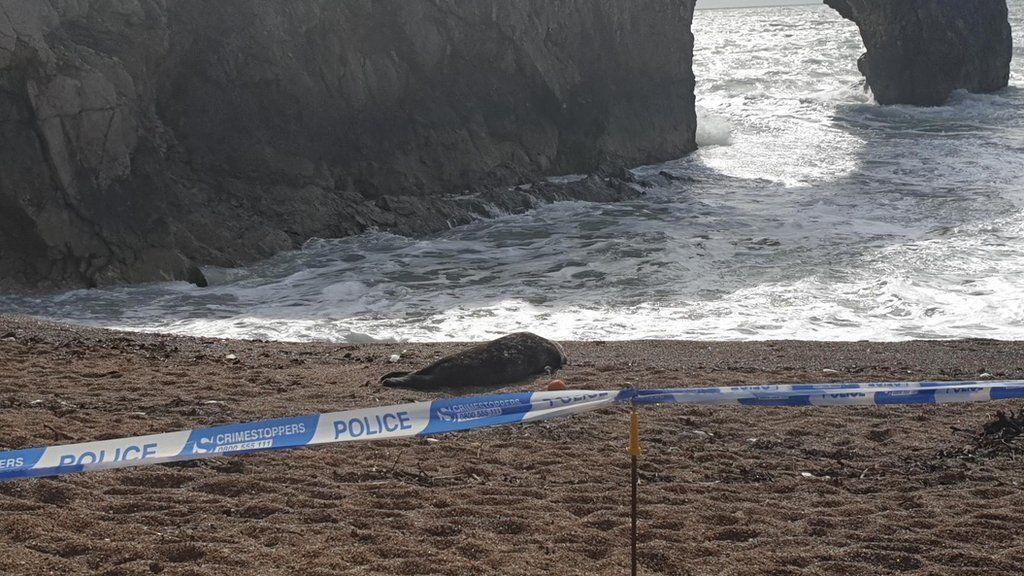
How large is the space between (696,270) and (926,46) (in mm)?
20978

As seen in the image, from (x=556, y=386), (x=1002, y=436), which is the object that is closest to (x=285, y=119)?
(x=556, y=386)

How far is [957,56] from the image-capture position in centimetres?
3117

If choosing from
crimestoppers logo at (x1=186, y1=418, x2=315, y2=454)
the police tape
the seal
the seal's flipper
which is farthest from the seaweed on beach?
the seal's flipper

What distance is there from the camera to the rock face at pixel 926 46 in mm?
30250

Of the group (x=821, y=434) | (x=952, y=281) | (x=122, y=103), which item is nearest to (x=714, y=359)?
(x=821, y=434)

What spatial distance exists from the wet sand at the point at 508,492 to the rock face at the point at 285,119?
20.6ft

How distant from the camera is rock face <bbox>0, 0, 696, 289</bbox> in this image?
44.1ft

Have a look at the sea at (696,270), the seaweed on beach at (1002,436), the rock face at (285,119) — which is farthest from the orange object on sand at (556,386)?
the rock face at (285,119)

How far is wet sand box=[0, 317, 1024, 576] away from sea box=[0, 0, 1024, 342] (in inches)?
135

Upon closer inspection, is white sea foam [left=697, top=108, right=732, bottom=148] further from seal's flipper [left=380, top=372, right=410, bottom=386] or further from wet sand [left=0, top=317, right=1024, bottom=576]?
seal's flipper [left=380, top=372, right=410, bottom=386]

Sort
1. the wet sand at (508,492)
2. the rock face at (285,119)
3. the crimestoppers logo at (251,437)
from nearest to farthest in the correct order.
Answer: the wet sand at (508,492) < the crimestoppers logo at (251,437) < the rock face at (285,119)

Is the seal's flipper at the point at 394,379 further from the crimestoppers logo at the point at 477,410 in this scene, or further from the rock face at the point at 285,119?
the rock face at the point at 285,119

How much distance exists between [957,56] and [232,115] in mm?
23493

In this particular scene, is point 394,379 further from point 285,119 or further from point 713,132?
point 713,132
